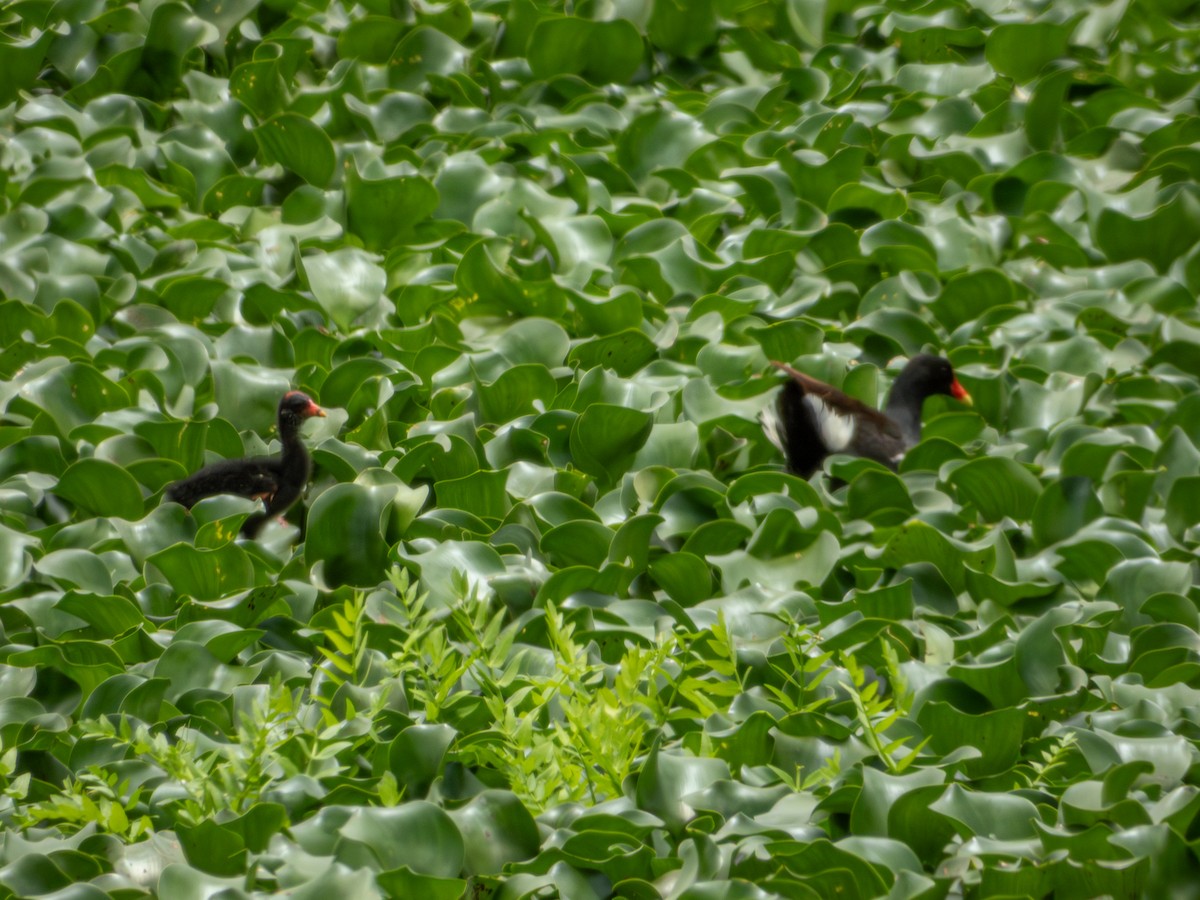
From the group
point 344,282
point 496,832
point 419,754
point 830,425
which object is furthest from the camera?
point 344,282

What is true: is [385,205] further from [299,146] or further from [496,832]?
[496,832]

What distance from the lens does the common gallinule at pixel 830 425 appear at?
4.20m

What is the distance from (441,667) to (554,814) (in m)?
0.39

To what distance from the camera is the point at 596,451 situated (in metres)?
4.11

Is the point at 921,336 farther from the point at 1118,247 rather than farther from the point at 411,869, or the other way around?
the point at 411,869

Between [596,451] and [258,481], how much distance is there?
0.90 m

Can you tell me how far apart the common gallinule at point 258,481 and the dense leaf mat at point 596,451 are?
82 mm

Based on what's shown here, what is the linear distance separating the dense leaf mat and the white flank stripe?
10 centimetres

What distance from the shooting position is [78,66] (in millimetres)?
6070

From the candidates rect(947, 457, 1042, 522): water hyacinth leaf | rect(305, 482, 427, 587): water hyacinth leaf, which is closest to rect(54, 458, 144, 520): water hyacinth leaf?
rect(305, 482, 427, 587): water hyacinth leaf

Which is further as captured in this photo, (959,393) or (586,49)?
(586,49)

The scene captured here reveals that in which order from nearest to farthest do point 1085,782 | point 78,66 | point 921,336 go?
point 1085,782
point 921,336
point 78,66

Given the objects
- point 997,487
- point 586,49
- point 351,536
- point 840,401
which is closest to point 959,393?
point 840,401

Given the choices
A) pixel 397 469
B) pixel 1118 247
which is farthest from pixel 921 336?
pixel 397 469
